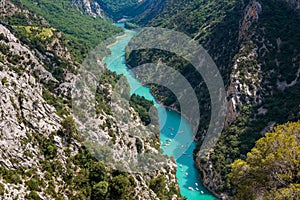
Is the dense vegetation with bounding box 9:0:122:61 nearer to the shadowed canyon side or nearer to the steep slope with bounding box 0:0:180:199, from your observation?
the shadowed canyon side

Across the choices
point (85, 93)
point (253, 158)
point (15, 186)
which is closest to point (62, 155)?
point (15, 186)

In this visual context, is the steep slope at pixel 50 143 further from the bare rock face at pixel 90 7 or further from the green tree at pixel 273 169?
the bare rock face at pixel 90 7

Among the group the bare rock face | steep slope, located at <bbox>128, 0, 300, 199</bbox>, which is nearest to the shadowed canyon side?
steep slope, located at <bbox>128, 0, 300, 199</bbox>

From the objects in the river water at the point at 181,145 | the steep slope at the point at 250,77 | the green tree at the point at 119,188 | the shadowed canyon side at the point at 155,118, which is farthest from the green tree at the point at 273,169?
the river water at the point at 181,145

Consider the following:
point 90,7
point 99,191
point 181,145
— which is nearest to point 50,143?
point 99,191

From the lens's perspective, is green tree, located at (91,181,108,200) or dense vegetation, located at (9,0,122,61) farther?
dense vegetation, located at (9,0,122,61)

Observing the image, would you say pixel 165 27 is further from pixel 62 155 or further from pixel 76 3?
pixel 62 155

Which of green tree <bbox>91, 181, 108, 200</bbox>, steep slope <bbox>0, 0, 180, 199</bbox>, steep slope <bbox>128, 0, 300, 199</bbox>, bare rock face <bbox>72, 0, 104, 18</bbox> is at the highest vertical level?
bare rock face <bbox>72, 0, 104, 18</bbox>
